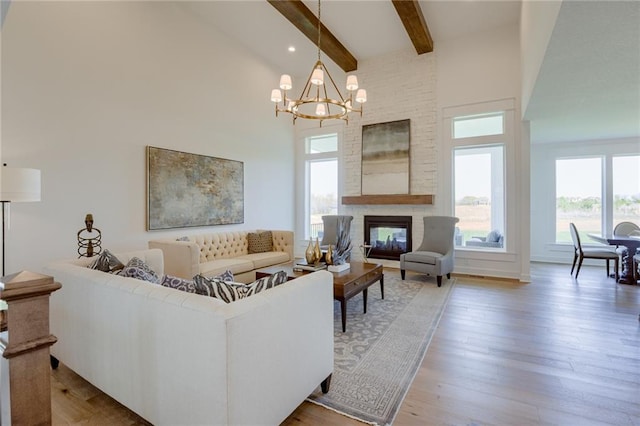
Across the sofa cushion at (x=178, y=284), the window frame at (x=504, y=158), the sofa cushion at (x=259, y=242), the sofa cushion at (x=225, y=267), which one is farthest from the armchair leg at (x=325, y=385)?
the window frame at (x=504, y=158)

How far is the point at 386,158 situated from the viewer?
6262 mm

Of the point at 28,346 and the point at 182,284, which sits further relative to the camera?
the point at 182,284

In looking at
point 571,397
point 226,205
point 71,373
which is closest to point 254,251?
point 226,205

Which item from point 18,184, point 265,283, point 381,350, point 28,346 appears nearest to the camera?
point 28,346

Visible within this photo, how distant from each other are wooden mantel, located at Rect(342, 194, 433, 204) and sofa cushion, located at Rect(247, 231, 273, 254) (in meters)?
1.96

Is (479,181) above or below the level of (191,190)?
above

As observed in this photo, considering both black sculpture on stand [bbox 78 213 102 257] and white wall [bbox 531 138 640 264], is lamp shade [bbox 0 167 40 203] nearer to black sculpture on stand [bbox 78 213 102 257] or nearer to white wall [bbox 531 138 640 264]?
black sculpture on stand [bbox 78 213 102 257]

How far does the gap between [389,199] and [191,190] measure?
3.64 m

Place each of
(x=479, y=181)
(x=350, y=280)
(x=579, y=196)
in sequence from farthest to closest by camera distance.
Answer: (x=579, y=196) → (x=479, y=181) → (x=350, y=280)

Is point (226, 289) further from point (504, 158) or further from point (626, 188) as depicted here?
point (626, 188)

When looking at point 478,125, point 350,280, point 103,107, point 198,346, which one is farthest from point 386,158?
point 198,346

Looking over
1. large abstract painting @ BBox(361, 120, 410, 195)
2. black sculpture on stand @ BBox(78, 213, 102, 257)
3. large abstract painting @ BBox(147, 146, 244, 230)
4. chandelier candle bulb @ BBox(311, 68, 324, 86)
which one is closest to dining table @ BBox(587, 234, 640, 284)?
large abstract painting @ BBox(361, 120, 410, 195)

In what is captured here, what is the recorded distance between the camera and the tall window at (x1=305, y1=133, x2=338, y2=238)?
23.4 ft

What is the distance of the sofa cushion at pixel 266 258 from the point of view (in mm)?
4828
